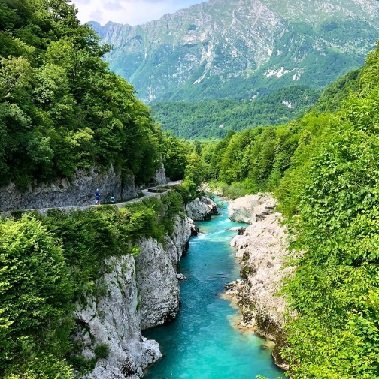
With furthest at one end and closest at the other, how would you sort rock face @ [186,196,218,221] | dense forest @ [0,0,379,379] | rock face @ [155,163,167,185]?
rock face @ [186,196,218,221], rock face @ [155,163,167,185], dense forest @ [0,0,379,379]

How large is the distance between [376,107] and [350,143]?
4.08 m

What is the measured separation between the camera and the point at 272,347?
104ft

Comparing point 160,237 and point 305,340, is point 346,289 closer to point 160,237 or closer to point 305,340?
point 305,340

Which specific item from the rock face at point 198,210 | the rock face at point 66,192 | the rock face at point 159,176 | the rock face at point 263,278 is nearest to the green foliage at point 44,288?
the rock face at point 66,192

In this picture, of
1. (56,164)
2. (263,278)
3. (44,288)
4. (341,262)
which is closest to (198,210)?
(263,278)

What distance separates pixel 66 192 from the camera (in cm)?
3344

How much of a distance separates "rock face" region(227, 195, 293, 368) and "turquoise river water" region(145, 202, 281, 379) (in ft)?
4.35

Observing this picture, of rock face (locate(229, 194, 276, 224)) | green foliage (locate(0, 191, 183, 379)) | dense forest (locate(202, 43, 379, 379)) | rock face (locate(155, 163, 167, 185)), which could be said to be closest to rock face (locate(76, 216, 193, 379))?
green foliage (locate(0, 191, 183, 379))

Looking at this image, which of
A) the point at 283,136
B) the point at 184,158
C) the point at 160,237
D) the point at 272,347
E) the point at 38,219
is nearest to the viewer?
the point at 38,219

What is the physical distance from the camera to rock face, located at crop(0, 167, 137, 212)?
29266 millimetres

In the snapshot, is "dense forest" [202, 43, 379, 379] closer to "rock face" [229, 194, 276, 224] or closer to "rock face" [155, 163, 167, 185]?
"rock face" [155, 163, 167, 185]

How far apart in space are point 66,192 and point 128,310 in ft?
33.8

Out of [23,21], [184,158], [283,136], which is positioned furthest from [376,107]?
[283,136]

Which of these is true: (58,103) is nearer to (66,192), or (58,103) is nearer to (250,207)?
(66,192)
